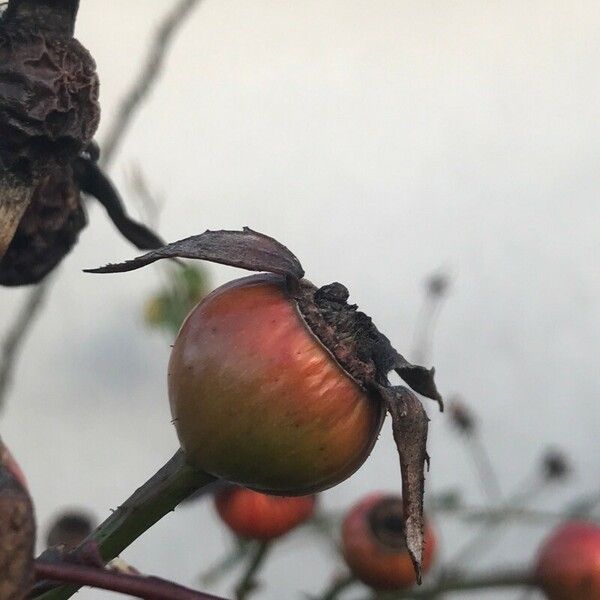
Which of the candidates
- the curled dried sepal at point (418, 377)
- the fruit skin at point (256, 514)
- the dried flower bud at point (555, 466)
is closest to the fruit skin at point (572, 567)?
the fruit skin at point (256, 514)

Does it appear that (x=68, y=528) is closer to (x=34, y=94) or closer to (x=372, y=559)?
(x=372, y=559)

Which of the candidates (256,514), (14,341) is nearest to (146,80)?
(14,341)

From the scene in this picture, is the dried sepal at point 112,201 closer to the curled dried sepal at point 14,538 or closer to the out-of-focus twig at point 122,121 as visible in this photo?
the curled dried sepal at point 14,538

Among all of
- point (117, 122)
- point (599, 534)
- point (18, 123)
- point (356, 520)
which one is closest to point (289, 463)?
point (18, 123)

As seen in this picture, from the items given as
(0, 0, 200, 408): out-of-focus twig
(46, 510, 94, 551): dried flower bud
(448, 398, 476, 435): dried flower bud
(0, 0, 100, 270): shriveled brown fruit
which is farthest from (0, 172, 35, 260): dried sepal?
(448, 398, 476, 435): dried flower bud

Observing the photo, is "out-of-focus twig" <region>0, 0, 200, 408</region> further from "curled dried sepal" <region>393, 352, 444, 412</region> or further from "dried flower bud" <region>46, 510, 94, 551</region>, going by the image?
"curled dried sepal" <region>393, 352, 444, 412</region>

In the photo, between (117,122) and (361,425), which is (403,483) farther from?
(117,122)
